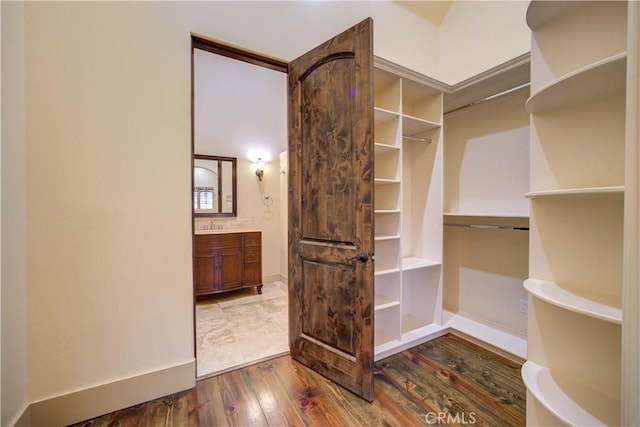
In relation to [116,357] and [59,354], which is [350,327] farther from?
[59,354]

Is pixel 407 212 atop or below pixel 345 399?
atop

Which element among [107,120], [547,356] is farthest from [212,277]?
[547,356]

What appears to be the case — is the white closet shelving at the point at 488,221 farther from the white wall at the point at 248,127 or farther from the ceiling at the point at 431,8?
the white wall at the point at 248,127

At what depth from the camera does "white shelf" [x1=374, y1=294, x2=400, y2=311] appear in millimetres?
2008

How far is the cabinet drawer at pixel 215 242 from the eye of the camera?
317 cm

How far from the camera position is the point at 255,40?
73.8 inches

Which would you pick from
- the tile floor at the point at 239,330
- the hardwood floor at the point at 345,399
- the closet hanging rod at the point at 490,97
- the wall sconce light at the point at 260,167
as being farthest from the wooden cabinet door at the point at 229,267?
the closet hanging rod at the point at 490,97

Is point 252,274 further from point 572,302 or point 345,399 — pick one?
point 572,302

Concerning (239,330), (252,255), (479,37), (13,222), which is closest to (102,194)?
(13,222)

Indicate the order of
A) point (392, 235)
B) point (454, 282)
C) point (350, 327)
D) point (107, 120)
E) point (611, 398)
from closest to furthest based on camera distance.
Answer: point (611, 398)
point (107, 120)
point (350, 327)
point (392, 235)
point (454, 282)

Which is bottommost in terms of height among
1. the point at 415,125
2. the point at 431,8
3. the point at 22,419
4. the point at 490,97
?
the point at 22,419

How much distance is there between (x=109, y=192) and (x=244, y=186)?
2.50m

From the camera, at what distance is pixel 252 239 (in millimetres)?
3564

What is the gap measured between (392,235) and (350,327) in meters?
0.88
